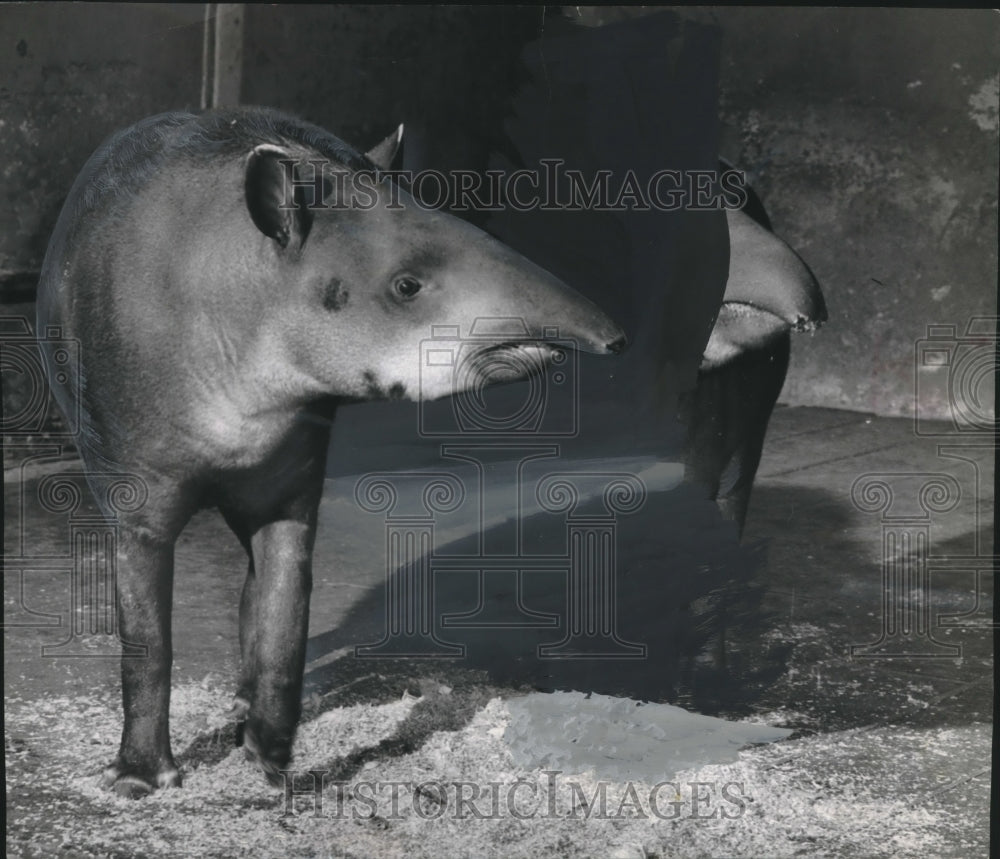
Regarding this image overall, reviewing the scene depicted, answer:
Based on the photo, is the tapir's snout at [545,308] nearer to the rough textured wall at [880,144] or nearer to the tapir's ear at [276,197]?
the tapir's ear at [276,197]

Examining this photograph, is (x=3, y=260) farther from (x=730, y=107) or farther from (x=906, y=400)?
(x=906, y=400)

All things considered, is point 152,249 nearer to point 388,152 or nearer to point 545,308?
point 388,152

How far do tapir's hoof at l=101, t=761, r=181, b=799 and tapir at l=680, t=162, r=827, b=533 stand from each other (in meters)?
1.13

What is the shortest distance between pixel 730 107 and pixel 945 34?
858 mm

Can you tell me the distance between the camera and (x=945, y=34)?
5199 millimetres

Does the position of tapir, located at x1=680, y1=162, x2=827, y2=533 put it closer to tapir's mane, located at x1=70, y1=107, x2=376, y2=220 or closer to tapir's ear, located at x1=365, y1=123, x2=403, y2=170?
tapir's ear, located at x1=365, y1=123, x2=403, y2=170

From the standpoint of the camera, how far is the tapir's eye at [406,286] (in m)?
1.99

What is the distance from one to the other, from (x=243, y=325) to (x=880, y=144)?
3.80 meters

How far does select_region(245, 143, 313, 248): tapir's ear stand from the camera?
1971mm

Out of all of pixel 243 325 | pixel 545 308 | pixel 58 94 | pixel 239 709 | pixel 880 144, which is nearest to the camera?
pixel 545 308

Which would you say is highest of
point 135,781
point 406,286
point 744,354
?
point 406,286

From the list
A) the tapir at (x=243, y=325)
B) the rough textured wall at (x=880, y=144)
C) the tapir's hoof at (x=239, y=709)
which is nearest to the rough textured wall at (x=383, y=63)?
the tapir at (x=243, y=325)

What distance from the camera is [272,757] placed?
92.0 inches

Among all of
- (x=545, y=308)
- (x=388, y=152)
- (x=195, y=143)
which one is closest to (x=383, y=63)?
(x=388, y=152)
